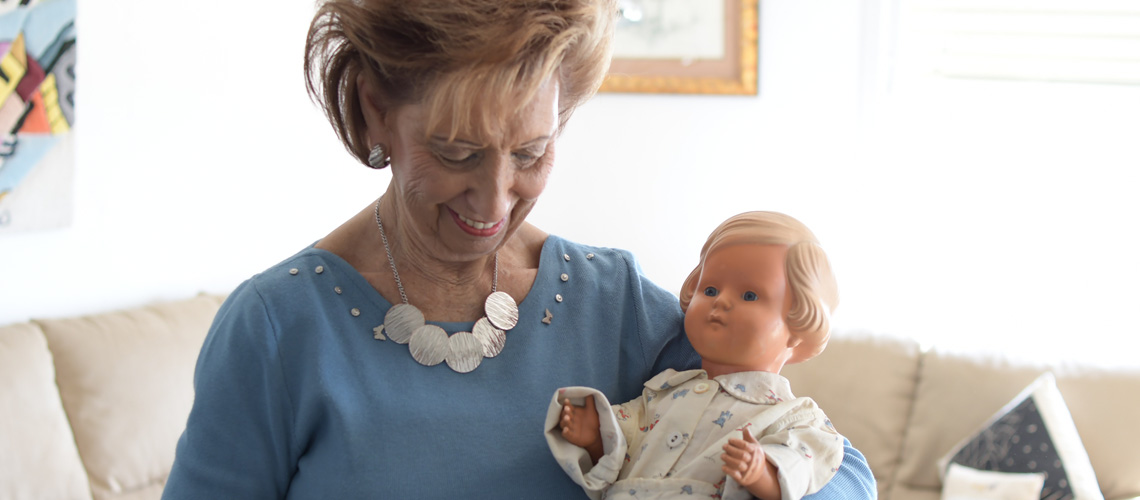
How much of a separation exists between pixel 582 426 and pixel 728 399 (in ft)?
0.67

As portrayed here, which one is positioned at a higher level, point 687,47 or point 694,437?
point 687,47

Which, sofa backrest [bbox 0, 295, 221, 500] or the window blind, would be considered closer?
sofa backrest [bbox 0, 295, 221, 500]

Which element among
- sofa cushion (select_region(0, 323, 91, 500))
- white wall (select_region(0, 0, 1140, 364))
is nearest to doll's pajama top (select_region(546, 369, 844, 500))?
sofa cushion (select_region(0, 323, 91, 500))

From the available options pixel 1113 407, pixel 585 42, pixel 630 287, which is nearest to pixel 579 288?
pixel 630 287

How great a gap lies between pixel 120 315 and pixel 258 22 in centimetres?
109

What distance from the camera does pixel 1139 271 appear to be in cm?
313

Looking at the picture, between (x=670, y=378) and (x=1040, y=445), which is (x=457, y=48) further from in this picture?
(x=1040, y=445)

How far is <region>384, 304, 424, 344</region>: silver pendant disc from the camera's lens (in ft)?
3.99

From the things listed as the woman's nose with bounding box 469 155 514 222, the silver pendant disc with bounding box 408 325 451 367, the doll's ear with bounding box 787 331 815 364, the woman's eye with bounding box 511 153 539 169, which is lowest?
the doll's ear with bounding box 787 331 815 364

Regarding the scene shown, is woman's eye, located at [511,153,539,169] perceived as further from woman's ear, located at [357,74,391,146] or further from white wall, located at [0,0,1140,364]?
white wall, located at [0,0,1140,364]

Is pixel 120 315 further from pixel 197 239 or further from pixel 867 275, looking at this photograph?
pixel 867 275

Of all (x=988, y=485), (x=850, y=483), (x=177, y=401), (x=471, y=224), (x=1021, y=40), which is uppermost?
(x=1021, y=40)

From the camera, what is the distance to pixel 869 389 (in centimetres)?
293

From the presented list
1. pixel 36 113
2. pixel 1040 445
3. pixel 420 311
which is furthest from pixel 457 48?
pixel 1040 445
